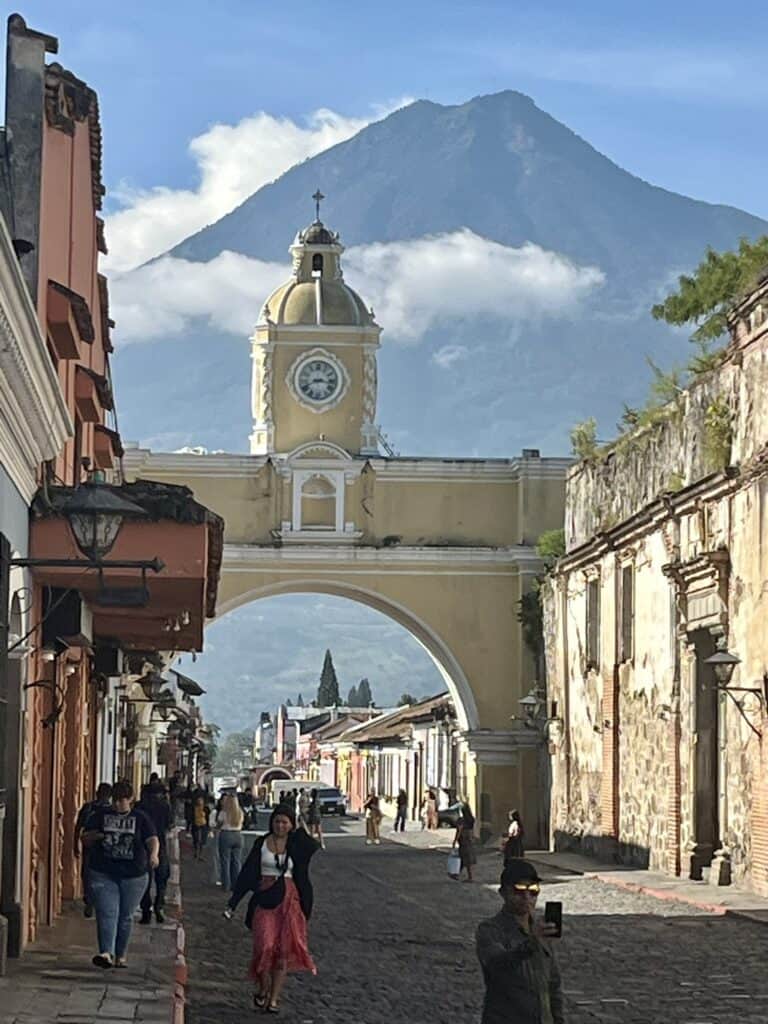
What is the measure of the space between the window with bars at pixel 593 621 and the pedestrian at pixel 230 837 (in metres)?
11.5

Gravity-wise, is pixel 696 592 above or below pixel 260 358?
below

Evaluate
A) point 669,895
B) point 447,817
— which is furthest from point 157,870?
point 447,817

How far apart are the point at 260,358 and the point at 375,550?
6.47m

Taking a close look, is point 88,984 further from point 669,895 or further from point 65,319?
point 669,895

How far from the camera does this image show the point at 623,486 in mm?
33969

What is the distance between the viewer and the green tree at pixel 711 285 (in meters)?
31.5

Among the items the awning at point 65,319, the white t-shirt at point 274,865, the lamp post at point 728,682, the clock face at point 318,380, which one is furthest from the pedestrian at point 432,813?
the white t-shirt at point 274,865

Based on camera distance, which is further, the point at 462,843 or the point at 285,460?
the point at 285,460

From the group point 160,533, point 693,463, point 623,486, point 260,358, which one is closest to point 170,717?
point 260,358

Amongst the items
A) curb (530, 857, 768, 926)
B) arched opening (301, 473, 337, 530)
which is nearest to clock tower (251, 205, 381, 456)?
arched opening (301, 473, 337, 530)

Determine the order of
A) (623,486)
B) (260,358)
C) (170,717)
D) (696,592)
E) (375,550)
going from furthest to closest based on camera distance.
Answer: (170,717) < (260,358) < (375,550) < (623,486) < (696,592)

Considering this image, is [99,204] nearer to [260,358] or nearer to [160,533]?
[160,533]

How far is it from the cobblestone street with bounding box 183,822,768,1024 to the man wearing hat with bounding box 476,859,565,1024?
196 inches

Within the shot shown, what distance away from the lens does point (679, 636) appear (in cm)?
2898
